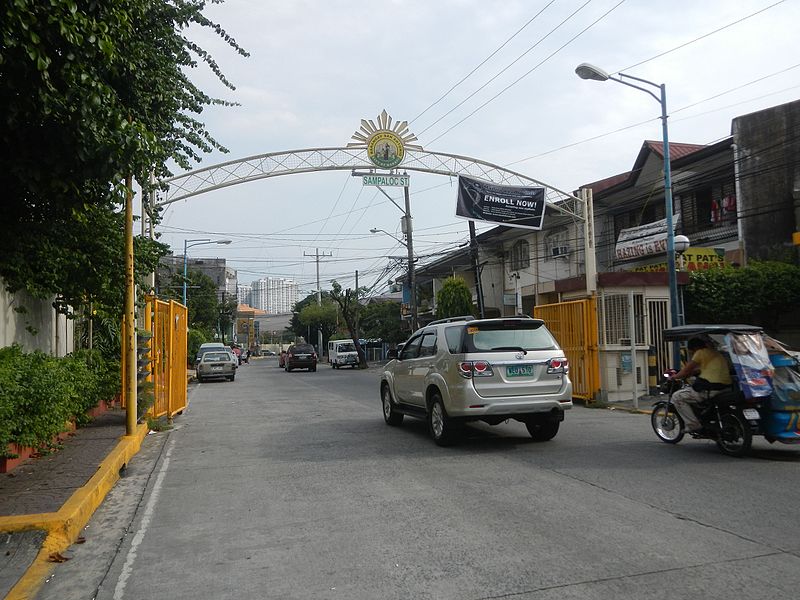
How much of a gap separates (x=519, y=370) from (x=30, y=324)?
804 centimetres

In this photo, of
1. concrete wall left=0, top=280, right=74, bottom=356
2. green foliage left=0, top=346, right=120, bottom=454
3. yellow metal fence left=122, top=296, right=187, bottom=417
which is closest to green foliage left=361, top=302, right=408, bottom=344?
yellow metal fence left=122, top=296, right=187, bottom=417

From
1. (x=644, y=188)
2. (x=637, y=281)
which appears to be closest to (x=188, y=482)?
(x=637, y=281)

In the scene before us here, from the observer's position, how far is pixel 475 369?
31.3ft

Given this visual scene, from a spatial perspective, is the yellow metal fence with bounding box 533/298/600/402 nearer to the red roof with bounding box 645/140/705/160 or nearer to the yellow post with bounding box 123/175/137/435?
the yellow post with bounding box 123/175/137/435

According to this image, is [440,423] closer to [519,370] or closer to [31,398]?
[519,370]

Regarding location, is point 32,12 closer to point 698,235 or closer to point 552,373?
point 552,373

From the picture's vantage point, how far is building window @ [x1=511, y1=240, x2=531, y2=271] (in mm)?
34875

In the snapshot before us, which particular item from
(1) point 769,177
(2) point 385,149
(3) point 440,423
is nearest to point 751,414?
(3) point 440,423

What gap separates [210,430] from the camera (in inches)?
516

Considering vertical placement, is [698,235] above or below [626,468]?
above

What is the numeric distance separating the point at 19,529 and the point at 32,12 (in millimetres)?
4282

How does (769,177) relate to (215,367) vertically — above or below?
above

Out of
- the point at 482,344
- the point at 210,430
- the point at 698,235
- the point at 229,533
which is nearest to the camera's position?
the point at 229,533

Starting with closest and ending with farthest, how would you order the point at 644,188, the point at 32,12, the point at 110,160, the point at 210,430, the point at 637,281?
the point at 32,12
the point at 110,160
the point at 210,430
the point at 637,281
the point at 644,188
